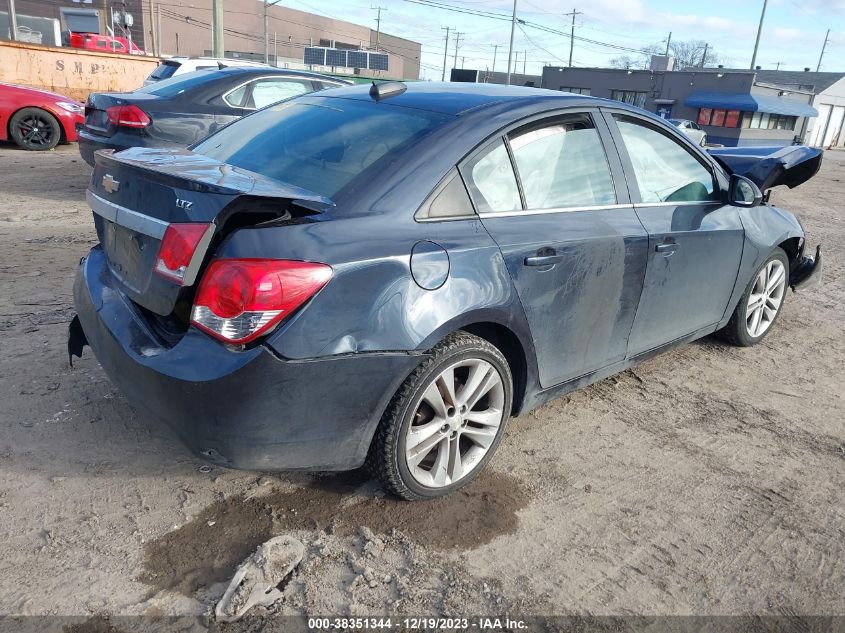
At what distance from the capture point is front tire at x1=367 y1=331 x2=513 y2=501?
2508mm

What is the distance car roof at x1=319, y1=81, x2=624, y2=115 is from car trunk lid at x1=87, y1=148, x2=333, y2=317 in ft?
2.70

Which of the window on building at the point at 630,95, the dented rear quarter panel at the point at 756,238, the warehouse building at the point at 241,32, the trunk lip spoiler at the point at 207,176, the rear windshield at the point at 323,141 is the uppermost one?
the warehouse building at the point at 241,32

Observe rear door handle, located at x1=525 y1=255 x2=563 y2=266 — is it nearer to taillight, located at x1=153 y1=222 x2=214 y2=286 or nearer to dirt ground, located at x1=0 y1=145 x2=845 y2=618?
dirt ground, located at x1=0 y1=145 x2=845 y2=618

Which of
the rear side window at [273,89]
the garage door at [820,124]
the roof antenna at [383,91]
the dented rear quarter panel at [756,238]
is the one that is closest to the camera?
the roof antenna at [383,91]

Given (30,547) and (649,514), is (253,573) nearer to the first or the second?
(30,547)

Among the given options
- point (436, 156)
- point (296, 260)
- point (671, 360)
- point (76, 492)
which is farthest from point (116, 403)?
point (671, 360)

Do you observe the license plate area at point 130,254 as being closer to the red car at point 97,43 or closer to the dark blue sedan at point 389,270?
the dark blue sedan at point 389,270

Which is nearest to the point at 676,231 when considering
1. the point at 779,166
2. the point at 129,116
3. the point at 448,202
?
the point at 448,202

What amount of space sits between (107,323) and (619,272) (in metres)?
2.29

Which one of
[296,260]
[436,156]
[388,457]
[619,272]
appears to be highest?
[436,156]

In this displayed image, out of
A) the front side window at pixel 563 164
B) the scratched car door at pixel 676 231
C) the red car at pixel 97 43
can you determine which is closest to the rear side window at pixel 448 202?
the front side window at pixel 563 164

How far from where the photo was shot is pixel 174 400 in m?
2.28

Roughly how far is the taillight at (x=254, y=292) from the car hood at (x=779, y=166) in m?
3.96

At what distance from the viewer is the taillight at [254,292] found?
2.15 m
